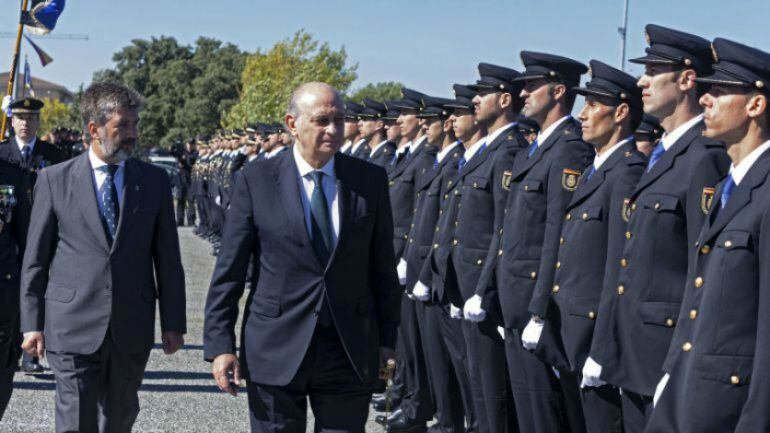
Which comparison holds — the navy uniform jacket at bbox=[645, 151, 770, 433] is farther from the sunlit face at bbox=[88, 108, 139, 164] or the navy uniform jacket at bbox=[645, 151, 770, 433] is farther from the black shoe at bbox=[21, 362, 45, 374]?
the black shoe at bbox=[21, 362, 45, 374]

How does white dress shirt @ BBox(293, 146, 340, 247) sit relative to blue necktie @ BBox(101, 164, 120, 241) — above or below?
above

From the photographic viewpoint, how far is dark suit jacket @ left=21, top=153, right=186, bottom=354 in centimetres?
572

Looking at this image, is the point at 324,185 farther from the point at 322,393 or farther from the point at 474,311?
the point at 474,311

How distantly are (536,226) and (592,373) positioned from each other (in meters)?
1.29

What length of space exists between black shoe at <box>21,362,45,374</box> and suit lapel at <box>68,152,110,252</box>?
508cm

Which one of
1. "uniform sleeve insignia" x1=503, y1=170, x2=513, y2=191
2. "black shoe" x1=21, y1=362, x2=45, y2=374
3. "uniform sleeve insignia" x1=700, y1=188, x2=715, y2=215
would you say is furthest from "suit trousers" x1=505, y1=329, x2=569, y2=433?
"black shoe" x1=21, y1=362, x2=45, y2=374

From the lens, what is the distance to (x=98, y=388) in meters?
5.77

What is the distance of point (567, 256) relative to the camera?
5.83 meters

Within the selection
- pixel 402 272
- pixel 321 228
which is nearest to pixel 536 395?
pixel 321 228

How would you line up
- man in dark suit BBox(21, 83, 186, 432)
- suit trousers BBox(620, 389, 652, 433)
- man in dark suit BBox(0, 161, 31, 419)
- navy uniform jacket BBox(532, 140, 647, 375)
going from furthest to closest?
man in dark suit BBox(0, 161, 31, 419), man in dark suit BBox(21, 83, 186, 432), navy uniform jacket BBox(532, 140, 647, 375), suit trousers BBox(620, 389, 652, 433)

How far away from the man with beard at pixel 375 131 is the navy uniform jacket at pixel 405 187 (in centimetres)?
163

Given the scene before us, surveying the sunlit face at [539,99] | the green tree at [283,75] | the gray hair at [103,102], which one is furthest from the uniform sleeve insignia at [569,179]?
the green tree at [283,75]

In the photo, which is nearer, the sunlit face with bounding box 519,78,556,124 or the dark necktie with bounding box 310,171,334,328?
the dark necktie with bounding box 310,171,334,328

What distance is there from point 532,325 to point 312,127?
68.2 inches
